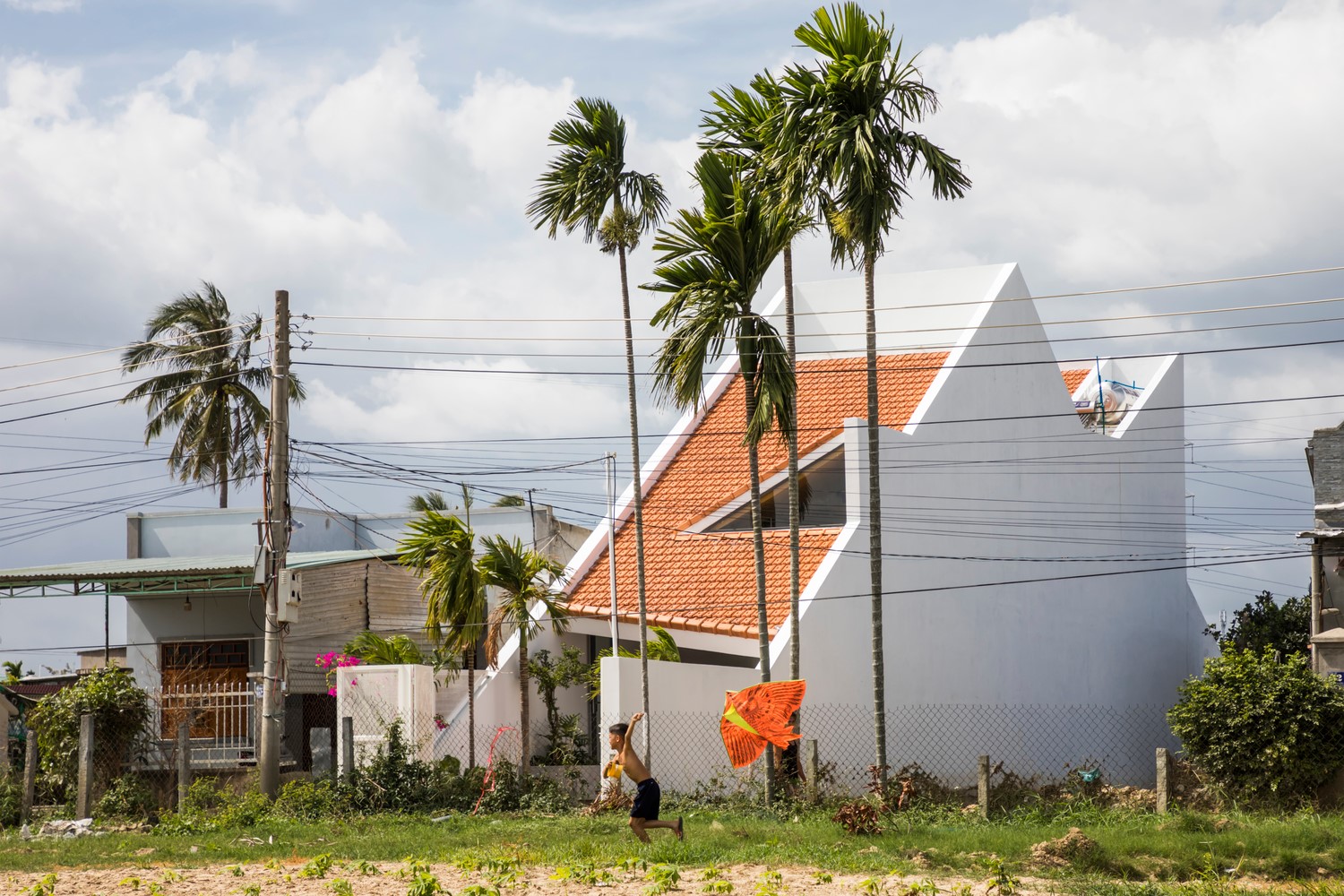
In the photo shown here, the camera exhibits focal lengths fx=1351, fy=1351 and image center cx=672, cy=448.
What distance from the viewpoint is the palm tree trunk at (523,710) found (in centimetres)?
1945

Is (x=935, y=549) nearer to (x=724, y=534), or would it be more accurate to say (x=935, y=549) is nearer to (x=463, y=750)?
(x=724, y=534)

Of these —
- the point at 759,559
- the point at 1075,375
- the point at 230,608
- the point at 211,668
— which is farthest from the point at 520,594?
the point at 1075,375

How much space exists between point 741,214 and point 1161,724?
16976mm

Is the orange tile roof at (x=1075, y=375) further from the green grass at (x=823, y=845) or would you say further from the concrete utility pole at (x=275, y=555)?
the concrete utility pole at (x=275, y=555)

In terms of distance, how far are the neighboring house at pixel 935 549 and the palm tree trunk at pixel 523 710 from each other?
446 mm

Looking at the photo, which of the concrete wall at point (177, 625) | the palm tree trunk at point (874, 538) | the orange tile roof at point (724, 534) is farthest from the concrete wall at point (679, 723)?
the concrete wall at point (177, 625)

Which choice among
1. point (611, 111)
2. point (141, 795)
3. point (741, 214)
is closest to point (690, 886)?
point (741, 214)

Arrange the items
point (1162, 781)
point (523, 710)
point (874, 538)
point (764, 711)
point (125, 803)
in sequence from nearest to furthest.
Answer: point (1162, 781) → point (764, 711) → point (874, 538) → point (125, 803) → point (523, 710)

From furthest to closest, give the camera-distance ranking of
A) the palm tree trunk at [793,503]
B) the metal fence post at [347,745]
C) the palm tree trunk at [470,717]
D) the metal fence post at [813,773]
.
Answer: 1. the palm tree trunk at [470,717]
2. the metal fence post at [347,745]
3. the palm tree trunk at [793,503]
4. the metal fence post at [813,773]

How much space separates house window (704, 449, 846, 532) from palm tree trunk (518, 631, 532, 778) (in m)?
4.73

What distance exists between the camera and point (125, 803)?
1841 cm

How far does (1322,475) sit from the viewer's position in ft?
70.1

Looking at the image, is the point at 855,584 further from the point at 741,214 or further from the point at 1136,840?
the point at 1136,840

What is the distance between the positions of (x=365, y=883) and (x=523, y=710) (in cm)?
792
